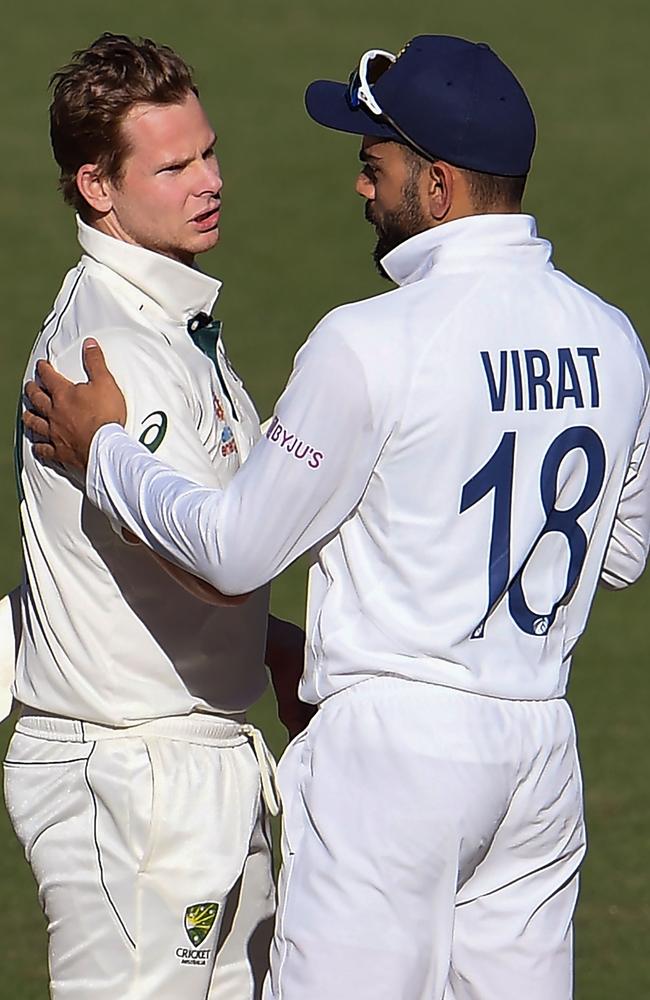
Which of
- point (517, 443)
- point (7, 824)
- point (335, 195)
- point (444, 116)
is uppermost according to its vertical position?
point (444, 116)

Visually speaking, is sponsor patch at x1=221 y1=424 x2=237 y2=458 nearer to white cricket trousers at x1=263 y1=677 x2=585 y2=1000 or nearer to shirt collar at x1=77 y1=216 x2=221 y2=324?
shirt collar at x1=77 y1=216 x2=221 y2=324

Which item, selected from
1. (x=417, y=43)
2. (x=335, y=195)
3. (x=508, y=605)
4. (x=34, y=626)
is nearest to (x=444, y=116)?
(x=417, y=43)

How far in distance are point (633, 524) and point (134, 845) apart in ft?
3.74

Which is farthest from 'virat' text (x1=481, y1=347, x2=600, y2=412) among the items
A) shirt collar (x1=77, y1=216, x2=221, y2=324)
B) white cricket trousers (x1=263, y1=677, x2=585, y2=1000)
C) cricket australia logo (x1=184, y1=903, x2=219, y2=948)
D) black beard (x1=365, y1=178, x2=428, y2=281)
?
cricket australia logo (x1=184, y1=903, x2=219, y2=948)

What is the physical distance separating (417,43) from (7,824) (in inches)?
166

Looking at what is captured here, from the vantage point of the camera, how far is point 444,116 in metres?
3.50

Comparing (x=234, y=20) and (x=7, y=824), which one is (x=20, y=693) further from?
(x=234, y=20)

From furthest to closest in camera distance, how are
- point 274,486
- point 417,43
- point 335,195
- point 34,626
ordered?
point 335,195 < point 34,626 < point 417,43 < point 274,486

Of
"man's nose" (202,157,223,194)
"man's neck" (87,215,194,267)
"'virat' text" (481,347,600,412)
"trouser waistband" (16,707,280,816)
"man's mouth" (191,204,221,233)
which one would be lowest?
"trouser waistband" (16,707,280,816)

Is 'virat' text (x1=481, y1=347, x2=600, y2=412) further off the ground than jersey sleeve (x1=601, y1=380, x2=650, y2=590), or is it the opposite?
'virat' text (x1=481, y1=347, x2=600, y2=412)

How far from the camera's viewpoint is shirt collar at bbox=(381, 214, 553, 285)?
11.5 ft

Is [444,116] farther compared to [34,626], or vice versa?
[34,626]

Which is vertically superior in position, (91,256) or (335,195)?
(91,256)

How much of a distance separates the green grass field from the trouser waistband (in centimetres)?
359
